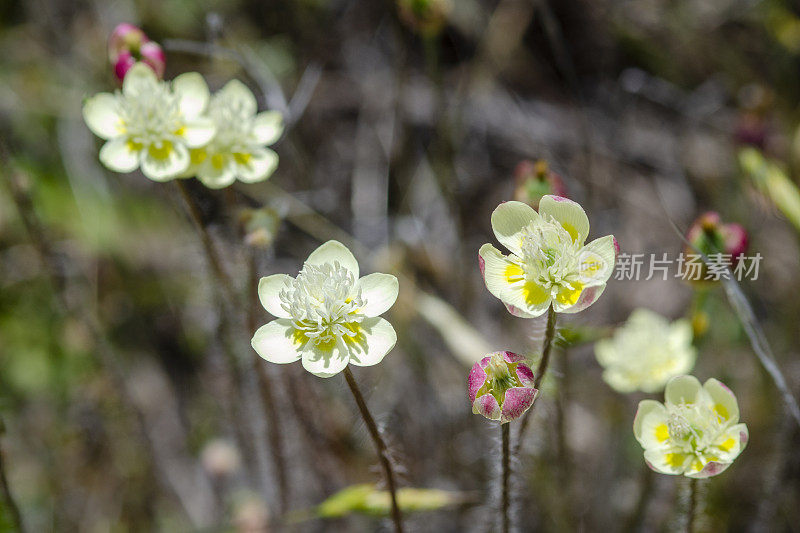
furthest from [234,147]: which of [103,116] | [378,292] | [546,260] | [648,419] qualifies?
[648,419]

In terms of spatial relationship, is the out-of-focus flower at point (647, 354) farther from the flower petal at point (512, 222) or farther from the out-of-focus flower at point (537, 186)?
the flower petal at point (512, 222)

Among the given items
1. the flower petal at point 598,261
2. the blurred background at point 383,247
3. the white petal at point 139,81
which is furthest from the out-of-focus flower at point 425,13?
the flower petal at point 598,261

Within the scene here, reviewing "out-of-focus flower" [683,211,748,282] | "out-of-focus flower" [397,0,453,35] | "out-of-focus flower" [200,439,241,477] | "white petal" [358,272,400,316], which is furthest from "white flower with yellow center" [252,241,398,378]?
"out-of-focus flower" [200,439,241,477]

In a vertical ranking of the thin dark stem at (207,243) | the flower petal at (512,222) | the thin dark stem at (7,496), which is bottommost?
the thin dark stem at (7,496)

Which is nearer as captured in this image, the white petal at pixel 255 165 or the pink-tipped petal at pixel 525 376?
the pink-tipped petal at pixel 525 376

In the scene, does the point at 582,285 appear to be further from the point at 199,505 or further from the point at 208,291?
the point at 199,505

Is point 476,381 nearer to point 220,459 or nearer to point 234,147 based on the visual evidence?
point 234,147

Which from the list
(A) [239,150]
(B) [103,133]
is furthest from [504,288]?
(B) [103,133]
